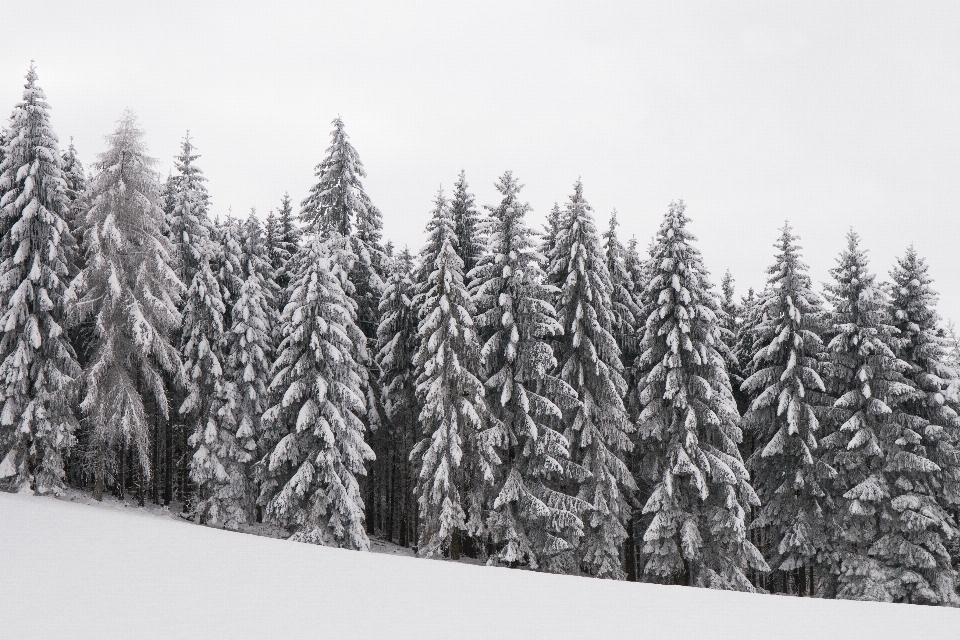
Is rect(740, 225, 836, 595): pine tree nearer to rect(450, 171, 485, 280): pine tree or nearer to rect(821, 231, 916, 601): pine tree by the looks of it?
rect(821, 231, 916, 601): pine tree

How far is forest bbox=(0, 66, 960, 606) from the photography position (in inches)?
960

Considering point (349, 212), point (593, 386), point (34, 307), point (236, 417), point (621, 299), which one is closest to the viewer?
point (34, 307)

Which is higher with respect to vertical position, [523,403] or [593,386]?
[593,386]

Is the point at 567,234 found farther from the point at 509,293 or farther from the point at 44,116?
the point at 44,116

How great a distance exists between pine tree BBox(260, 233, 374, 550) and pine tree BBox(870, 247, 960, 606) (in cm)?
2079

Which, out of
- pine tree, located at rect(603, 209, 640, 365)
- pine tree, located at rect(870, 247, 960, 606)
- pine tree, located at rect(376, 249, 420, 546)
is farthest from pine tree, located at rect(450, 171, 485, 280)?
pine tree, located at rect(870, 247, 960, 606)

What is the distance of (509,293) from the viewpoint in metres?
26.3

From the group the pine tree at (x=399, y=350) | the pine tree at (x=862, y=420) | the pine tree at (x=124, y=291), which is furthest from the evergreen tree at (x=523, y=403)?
the pine tree at (x=124, y=291)

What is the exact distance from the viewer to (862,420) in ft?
Answer: 88.5

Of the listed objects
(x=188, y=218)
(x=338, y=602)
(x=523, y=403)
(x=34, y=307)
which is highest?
(x=188, y=218)

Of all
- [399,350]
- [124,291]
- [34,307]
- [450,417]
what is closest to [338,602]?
[450,417]

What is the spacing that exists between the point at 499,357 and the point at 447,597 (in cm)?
1610

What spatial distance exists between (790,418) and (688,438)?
502 cm

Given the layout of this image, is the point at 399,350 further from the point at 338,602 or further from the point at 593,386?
the point at 338,602
